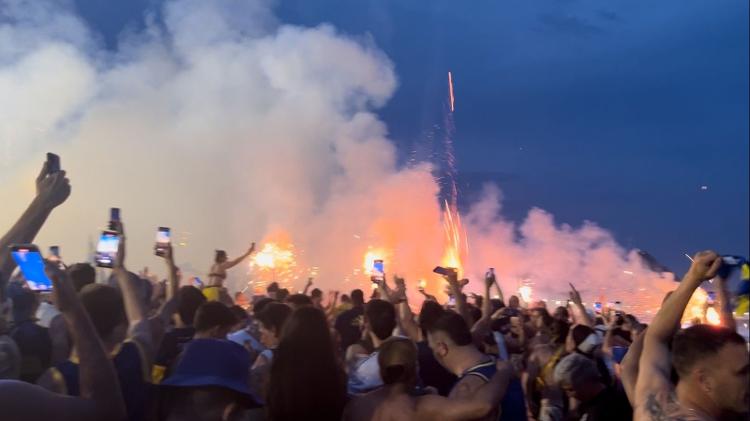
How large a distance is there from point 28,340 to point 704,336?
11.6 feet

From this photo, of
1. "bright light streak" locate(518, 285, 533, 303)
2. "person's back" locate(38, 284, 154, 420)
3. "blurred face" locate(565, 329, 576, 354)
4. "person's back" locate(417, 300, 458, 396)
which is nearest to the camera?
"person's back" locate(38, 284, 154, 420)

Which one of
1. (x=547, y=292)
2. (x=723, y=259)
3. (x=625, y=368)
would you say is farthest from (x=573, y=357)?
(x=547, y=292)

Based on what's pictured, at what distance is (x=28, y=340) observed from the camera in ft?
13.3

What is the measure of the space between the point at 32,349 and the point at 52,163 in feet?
3.66

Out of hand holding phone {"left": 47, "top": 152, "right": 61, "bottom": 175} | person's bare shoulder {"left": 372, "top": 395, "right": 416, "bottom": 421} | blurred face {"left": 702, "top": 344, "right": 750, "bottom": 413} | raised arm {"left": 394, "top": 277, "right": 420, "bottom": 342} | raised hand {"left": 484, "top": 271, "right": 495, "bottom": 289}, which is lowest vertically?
person's bare shoulder {"left": 372, "top": 395, "right": 416, "bottom": 421}

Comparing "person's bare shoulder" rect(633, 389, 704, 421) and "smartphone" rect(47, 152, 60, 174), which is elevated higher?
"smartphone" rect(47, 152, 60, 174)

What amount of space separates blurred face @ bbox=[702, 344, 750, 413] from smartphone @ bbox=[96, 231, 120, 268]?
349cm

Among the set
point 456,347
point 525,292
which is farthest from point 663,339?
point 525,292

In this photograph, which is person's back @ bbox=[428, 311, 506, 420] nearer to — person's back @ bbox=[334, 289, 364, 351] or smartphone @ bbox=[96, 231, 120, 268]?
smartphone @ bbox=[96, 231, 120, 268]

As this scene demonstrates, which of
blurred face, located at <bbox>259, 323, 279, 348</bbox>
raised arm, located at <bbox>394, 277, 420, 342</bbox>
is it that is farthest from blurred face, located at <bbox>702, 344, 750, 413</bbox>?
raised arm, located at <bbox>394, 277, 420, 342</bbox>

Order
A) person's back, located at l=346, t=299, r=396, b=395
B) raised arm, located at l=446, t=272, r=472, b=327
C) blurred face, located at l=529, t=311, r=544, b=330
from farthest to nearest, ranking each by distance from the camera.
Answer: blurred face, located at l=529, t=311, r=544, b=330 < raised arm, located at l=446, t=272, r=472, b=327 < person's back, located at l=346, t=299, r=396, b=395

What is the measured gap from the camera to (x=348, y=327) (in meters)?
6.77

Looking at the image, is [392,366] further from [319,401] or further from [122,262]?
[122,262]

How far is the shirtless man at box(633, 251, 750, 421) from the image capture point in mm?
2562
